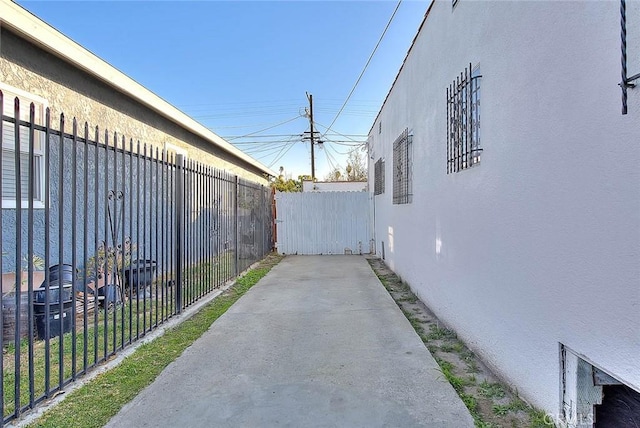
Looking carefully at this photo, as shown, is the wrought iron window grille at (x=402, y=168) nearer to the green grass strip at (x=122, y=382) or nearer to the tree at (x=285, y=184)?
the green grass strip at (x=122, y=382)

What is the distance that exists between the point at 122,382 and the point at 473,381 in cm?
306

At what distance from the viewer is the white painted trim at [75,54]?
4.52m

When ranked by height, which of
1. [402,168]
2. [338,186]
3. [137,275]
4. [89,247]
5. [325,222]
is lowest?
[137,275]

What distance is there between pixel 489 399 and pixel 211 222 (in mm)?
5235

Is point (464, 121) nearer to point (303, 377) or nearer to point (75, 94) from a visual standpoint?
point (303, 377)

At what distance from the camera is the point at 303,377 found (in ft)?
10.5

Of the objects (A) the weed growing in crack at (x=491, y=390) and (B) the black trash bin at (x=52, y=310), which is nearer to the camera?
(A) the weed growing in crack at (x=491, y=390)

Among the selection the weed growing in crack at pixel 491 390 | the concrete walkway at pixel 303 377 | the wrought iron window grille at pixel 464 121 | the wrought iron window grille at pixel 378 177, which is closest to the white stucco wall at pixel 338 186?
the wrought iron window grille at pixel 378 177

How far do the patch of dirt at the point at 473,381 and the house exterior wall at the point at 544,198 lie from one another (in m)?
0.11

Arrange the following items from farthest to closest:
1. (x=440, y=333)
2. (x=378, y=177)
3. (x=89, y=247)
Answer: (x=378, y=177), (x=89, y=247), (x=440, y=333)

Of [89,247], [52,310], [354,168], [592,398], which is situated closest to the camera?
[592,398]

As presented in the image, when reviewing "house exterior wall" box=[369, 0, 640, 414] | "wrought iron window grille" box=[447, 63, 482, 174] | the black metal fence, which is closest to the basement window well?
"house exterior wall" box=[369, 0, 640, 414]

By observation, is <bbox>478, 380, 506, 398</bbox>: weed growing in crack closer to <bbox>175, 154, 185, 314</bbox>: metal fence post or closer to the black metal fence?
the black metal fence

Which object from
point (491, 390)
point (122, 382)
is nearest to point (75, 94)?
point (122, 382)
